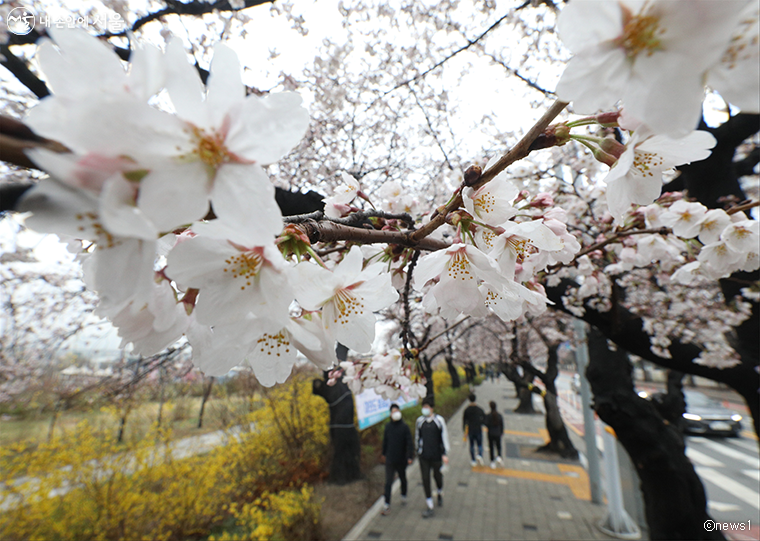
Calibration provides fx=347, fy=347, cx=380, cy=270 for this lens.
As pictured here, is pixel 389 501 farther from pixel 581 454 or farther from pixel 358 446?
pixel 581 454

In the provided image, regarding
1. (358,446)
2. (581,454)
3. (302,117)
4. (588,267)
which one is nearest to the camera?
(302,117)

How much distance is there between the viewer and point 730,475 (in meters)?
7.68

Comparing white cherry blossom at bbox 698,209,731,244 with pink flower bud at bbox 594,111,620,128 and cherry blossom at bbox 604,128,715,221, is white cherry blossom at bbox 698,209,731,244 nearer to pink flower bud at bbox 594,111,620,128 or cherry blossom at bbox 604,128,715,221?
cherry blossom at bbox 604,128,715,221

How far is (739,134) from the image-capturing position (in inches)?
137

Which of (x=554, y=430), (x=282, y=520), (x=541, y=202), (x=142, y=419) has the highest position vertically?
(x=541, y=202)

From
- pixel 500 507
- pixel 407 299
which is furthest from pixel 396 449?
pixel 407 299

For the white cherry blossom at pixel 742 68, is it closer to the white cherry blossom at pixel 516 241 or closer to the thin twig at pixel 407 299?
the white cherry blossom at pixel 516 241

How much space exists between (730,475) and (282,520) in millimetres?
9657

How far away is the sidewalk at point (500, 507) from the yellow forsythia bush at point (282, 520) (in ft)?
2.98

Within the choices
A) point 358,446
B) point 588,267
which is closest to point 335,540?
point 358,446

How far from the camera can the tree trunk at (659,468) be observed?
162 inches

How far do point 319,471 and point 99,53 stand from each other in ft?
26.3

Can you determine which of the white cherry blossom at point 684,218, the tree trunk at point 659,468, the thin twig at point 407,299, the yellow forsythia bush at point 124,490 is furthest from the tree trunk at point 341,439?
the white cherry blossom at point 684,218

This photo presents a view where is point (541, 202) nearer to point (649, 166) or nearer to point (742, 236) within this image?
point (649, 166)
